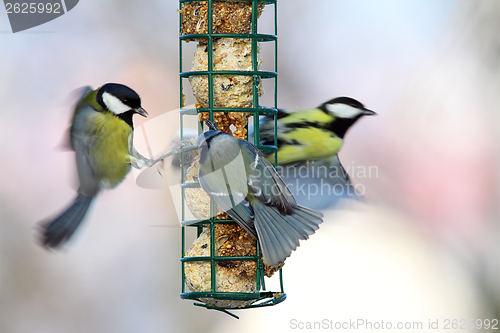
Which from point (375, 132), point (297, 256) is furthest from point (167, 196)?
point (375, 132)

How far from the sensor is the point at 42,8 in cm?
596

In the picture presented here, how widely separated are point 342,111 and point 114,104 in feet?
5.54

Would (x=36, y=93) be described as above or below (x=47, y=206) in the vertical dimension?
above

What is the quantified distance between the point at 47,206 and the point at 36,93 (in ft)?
3.16

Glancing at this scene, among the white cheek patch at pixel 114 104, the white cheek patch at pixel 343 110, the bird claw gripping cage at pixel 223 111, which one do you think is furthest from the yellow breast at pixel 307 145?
the white cheek patch at pixel 114 104

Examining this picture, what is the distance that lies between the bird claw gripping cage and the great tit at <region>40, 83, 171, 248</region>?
A: 611 mm

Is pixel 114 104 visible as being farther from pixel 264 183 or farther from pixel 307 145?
pixel 307 145

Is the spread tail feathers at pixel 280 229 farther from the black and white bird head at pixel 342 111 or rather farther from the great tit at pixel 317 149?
the black and white bird head at pixel 342 111

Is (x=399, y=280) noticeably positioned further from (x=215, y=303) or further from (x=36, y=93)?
(x=36, y=93)

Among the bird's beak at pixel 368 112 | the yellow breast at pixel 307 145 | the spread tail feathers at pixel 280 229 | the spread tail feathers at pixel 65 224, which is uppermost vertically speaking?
the bird's beak at pixel 368 112

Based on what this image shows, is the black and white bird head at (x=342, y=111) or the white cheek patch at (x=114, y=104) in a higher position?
the white cheek patch at (x=114, y=104)

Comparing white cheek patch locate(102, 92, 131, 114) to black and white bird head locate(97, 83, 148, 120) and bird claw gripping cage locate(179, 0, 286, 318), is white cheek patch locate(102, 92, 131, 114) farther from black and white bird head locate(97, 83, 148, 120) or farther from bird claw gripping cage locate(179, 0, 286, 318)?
bird claw gripping cage locate(179, 0, 286, 318)

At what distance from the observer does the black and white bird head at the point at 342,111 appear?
16.4 ft

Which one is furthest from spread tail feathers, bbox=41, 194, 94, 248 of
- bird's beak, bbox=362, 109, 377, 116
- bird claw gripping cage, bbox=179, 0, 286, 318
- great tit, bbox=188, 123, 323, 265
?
bird's beak, bbox=362, 109, 377, 116
